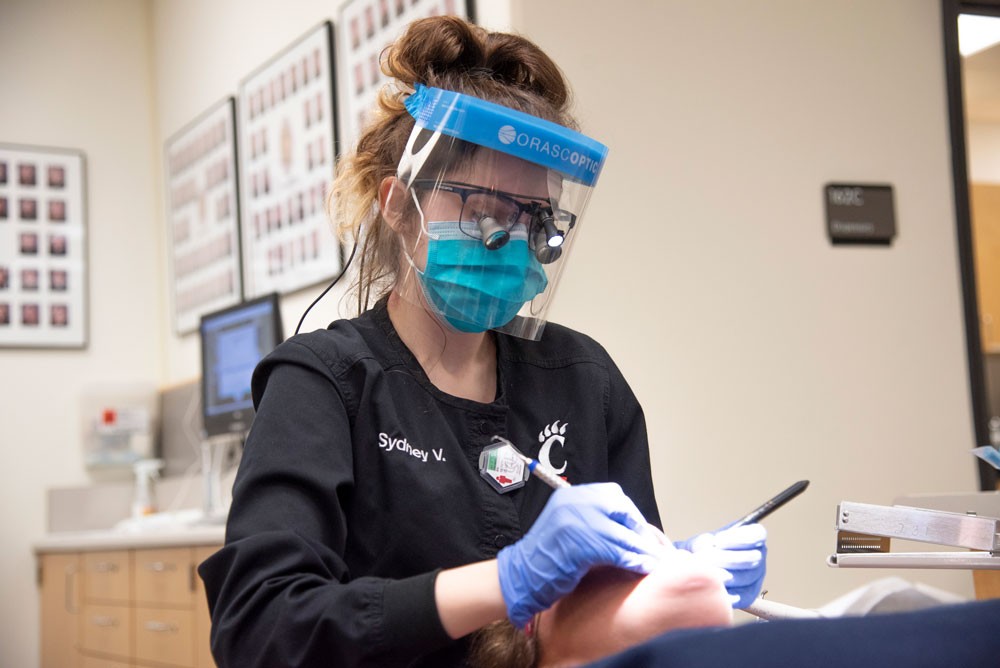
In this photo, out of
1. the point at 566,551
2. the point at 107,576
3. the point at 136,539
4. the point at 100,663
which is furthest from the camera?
the point at 100,663

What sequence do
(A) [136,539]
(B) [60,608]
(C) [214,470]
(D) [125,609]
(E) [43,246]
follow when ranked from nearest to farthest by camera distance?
(A) [136,539]
(D) [125,609]
(C) [214,470]
(B) [60,608]
(E) [43,246]

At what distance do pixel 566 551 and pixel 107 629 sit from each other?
3.12m

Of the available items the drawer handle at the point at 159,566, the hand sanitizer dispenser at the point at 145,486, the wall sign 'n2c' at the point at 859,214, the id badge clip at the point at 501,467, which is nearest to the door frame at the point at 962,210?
the wall sign 'n2c' at the point at 859,214

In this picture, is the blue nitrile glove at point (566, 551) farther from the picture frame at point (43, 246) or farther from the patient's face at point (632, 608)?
the picture frame at point (43, 246)

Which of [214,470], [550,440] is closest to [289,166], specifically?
[214,470]

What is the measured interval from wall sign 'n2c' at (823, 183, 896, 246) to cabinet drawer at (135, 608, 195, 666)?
2.04 m

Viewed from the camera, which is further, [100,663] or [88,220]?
[88,220]

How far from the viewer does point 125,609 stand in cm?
342

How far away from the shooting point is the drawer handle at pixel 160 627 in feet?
10.1

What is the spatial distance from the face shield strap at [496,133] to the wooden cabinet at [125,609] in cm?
184

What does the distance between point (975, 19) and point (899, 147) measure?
582mm

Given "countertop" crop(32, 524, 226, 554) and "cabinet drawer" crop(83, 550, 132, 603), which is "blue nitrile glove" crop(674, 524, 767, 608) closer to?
"countertop" crop(32, 524, 226, 554)

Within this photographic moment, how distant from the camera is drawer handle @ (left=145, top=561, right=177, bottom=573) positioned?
10.0 feet

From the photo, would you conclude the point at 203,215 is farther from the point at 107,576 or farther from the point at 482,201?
the point at 482,201
